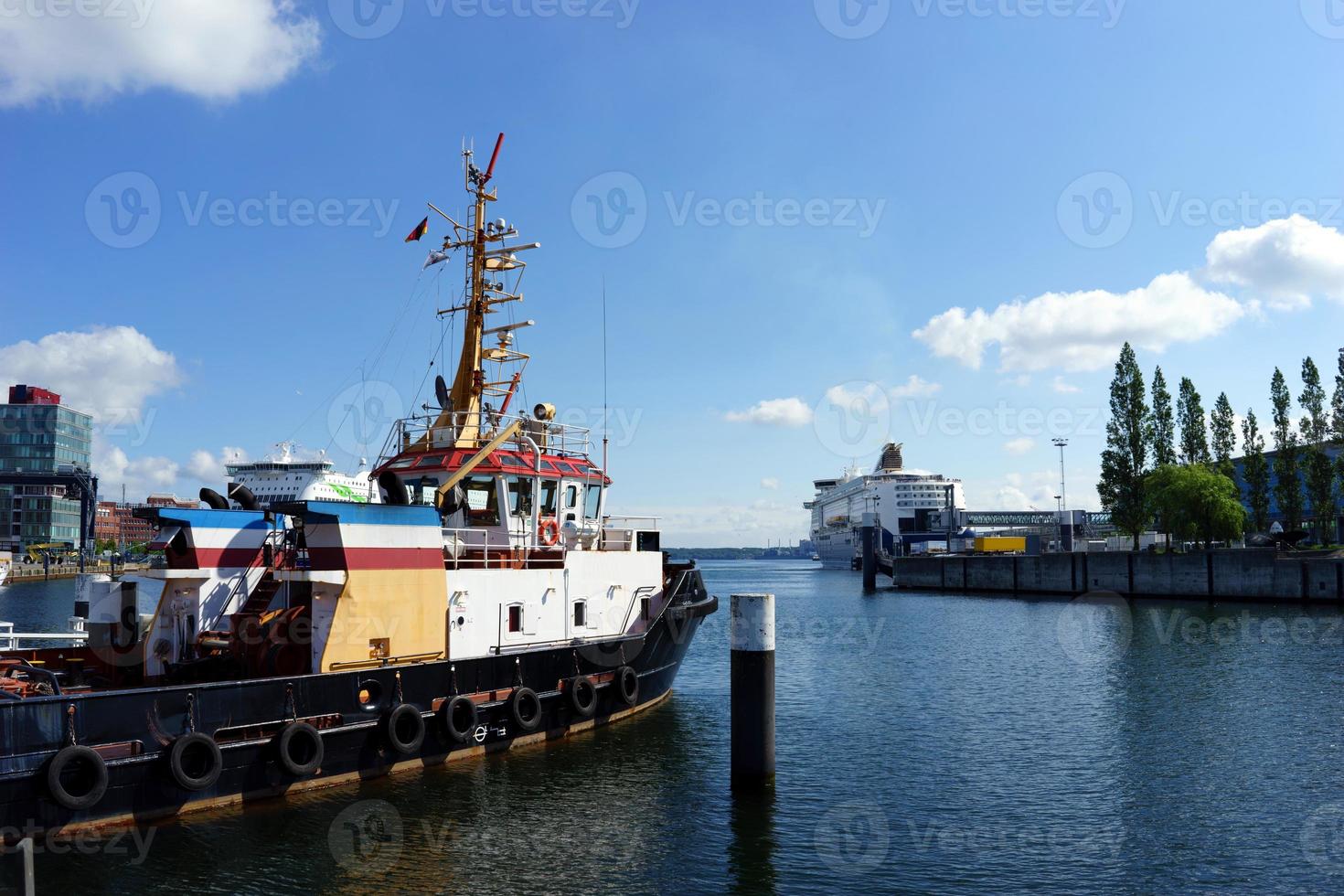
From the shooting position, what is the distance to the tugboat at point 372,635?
11.4 m

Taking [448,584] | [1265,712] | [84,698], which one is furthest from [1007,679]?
[84,698]

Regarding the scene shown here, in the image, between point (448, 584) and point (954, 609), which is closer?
point (448, 584)

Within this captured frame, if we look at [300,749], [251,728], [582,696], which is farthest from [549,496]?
[251,728]

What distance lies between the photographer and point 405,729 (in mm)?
13812

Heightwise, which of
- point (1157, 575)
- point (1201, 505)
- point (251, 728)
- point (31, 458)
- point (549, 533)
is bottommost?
point (1157, 575)

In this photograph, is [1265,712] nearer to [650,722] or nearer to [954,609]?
[650,722]

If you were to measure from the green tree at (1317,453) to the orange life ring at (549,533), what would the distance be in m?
56.6

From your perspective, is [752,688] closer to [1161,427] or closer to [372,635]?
[372,635]

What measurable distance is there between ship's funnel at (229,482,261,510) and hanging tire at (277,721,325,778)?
466 cm

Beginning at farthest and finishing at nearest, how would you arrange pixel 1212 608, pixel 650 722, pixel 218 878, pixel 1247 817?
pixel 1212 608 < pixel 650 722 < pixel 1247 817 < pixel 218 878

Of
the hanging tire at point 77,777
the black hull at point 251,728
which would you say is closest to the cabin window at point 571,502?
the black hull at point 251,728

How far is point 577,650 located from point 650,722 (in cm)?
326

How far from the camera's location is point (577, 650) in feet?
55.6

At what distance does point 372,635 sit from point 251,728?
7.16ft
